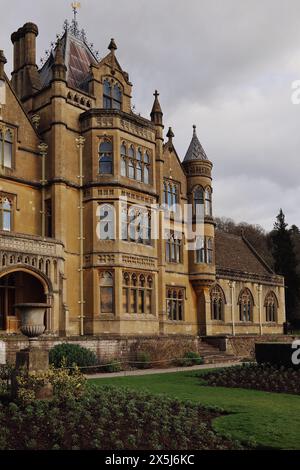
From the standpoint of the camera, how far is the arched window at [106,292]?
1085 inches

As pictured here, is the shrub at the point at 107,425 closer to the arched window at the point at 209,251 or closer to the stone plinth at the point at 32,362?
the stone plinth at the point at 32,362

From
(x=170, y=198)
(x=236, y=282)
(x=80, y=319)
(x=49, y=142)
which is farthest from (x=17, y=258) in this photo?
(x=236, y=282)

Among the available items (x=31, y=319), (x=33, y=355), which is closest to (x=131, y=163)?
(x=31, y=319)

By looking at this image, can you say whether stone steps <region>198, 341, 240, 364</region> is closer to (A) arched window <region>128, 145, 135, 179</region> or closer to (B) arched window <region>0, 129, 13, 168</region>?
(A) arched window <region>128, 145, 135, 179</region>

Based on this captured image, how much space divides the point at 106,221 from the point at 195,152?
11.0 metres

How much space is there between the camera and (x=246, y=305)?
40656 millimetres

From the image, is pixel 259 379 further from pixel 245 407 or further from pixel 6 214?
pixel 6 214

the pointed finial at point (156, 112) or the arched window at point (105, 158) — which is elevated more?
the pointed finial at point (156, 112)

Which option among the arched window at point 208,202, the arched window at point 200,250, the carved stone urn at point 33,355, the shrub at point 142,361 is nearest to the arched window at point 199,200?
the arched window at point 208,202

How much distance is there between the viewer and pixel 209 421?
1156 cm

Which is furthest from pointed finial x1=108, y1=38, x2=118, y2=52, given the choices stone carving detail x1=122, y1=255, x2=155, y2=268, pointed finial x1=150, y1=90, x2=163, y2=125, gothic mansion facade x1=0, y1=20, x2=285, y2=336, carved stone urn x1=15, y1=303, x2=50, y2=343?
carved stone urn x1=15, y1=303, x2=50, y2=343

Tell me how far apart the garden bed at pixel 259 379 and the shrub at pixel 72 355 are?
5.12 m

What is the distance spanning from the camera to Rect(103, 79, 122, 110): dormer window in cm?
3100

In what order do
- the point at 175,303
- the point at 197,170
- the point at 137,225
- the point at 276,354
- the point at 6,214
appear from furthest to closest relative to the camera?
the point at 197,170, the point at 175,303, the point at 137,225, the point at 6,214, the point at 276,354
